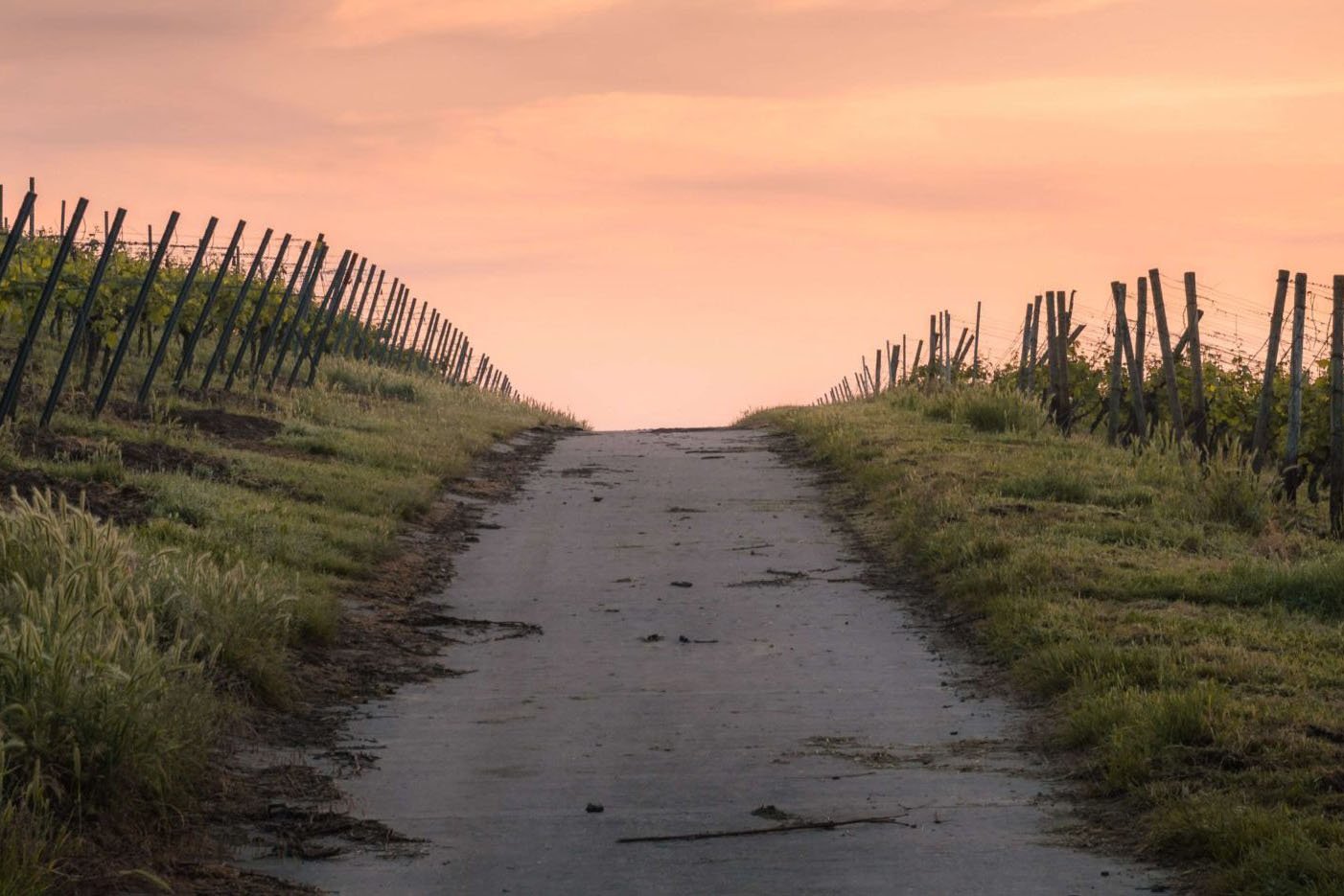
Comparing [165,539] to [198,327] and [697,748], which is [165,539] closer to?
[697,748]

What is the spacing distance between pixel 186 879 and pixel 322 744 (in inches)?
88.7

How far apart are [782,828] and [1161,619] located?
4552 millimetres

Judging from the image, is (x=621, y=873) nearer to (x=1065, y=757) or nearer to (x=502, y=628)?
(x=1065, y=757)

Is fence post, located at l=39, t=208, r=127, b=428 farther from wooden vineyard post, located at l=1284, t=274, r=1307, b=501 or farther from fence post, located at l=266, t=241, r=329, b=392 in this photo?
wooden vineyard post, located at l=1284, t=274, r=1307, b=501

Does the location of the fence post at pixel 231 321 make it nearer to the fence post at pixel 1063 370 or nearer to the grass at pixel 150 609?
the grass at pixel 150 609

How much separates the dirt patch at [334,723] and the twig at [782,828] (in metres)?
0.96

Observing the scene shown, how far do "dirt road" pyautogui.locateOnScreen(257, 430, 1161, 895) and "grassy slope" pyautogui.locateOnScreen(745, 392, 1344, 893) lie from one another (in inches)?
17.0

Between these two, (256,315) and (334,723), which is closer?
(334,723)

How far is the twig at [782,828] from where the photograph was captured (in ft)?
22.2

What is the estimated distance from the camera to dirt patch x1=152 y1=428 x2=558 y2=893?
6738 mm

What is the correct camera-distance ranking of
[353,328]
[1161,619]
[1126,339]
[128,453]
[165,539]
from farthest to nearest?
1. [353,328]
2. [1126,339]
3. [128,453]
4. [165,539]
5. [1161,619]

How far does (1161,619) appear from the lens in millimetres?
10555

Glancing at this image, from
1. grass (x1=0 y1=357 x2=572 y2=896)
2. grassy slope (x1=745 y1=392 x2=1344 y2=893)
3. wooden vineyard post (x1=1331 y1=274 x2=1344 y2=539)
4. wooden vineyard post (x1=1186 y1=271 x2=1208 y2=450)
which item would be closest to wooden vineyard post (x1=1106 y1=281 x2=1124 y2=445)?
wooden vineyard post (x1=1186 y1=271 x2=1208 y2=450)

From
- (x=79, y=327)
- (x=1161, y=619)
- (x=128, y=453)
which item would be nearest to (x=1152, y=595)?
(x=1161, y=619)
